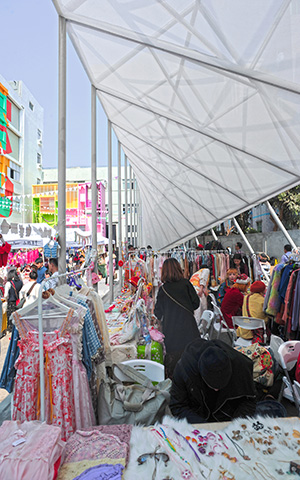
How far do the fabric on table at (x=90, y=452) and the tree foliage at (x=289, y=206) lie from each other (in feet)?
62.2

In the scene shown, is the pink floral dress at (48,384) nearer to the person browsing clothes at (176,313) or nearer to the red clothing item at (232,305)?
the person browsing clothes at (176,313)

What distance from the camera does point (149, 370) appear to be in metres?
3.07

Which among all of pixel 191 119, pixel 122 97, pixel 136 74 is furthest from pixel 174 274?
pixel 122 97

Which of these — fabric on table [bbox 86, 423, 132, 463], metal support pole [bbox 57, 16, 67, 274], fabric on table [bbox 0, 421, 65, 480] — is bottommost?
fabric on table [bbox 86, 423, 132, 463]

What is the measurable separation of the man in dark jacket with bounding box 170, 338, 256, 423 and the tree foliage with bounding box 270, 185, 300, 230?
1815cm

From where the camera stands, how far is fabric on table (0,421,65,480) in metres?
1.43

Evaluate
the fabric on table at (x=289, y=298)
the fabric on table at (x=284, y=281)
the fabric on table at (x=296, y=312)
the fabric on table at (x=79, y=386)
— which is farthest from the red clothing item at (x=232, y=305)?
the fabric on table at (x=79, y=386)

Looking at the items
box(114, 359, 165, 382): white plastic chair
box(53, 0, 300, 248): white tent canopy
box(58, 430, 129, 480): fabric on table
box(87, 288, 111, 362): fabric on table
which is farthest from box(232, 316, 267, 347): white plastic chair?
box(58, 430, 129, 480): fabric on table

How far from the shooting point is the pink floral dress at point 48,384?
92.5 inches

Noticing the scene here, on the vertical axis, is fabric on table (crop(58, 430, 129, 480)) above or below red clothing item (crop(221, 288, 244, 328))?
below

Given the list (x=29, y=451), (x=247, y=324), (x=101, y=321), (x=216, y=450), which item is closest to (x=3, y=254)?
(x=101, y=321)

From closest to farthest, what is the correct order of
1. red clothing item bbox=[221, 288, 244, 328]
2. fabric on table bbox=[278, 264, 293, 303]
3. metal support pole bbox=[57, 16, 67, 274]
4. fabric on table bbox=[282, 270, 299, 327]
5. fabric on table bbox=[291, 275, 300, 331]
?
metal support pole bbox=[57, 16, 67, 274] → fabric on table bbox=[291, 275, 300, 331] → fabric on table bbox=[282, 270, 299, 327] → fabric on table bbox=[278, 264, 293, 303] → red clothing item bbox=[221, 288, 244, 328]

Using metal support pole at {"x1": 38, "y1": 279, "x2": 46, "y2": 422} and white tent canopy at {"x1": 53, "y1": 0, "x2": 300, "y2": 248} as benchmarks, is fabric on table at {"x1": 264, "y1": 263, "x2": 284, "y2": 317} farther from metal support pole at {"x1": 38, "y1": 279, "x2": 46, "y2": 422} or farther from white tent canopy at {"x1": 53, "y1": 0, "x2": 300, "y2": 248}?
metal support pole at {"x1": 38, "y1": 279, "x2": 46, "y2": 422}

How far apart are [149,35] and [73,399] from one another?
14.0 feet
